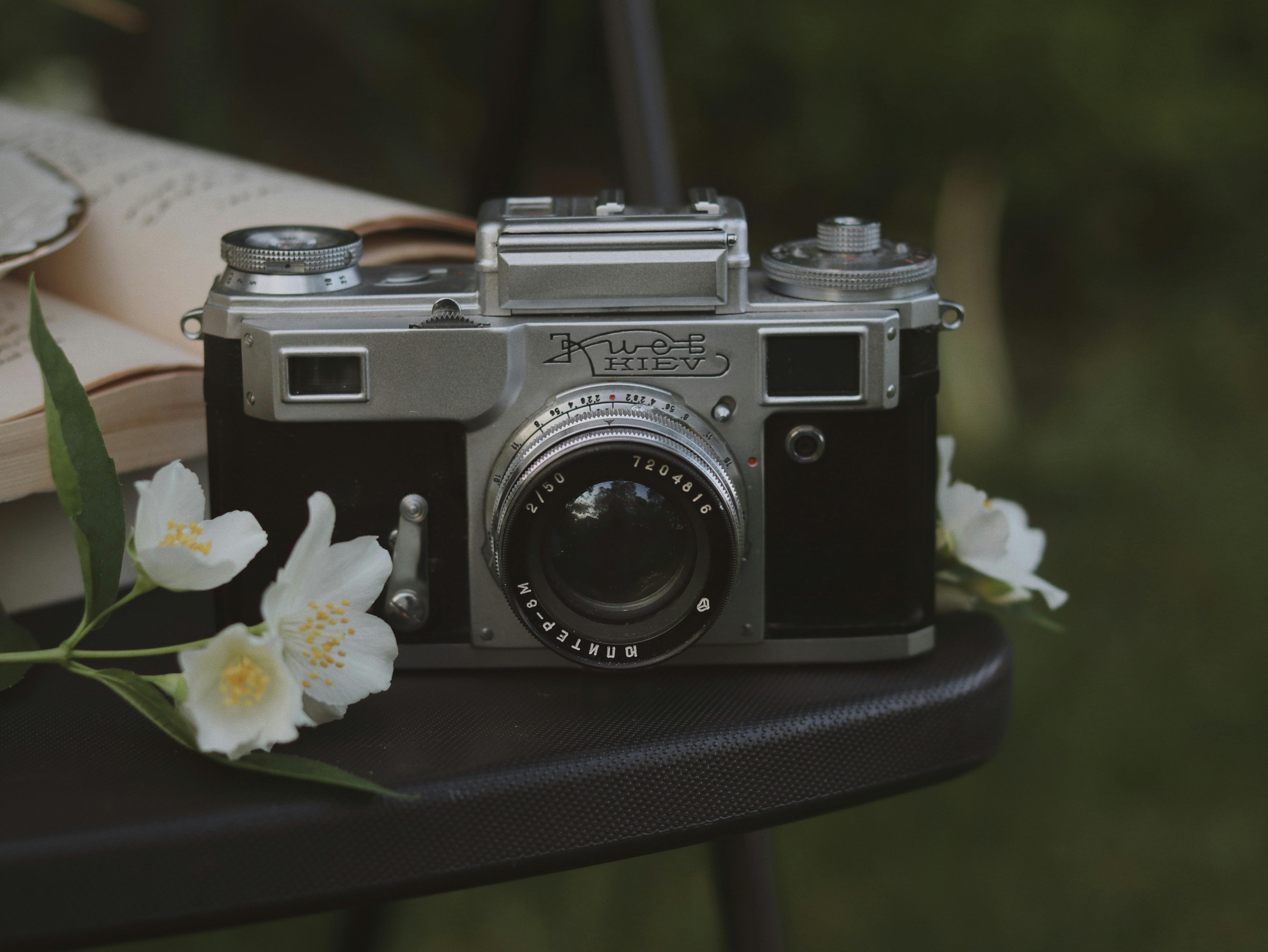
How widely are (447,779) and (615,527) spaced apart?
0.12 meters

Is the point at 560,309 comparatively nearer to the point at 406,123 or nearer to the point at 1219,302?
the point at 406,123

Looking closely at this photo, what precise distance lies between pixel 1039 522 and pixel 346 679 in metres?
1.25

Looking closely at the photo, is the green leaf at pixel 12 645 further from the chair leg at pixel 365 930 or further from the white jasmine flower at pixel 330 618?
the chair leg at pixel 365 930

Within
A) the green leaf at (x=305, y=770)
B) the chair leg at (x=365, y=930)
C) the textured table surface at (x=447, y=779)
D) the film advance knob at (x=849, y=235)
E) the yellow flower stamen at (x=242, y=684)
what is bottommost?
the chair leg at (x=365, y=930)

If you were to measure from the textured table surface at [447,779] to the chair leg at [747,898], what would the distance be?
0.14 m

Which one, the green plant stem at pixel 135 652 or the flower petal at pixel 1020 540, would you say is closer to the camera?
the green plant stem at pixel 135 652

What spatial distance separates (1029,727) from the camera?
1318 mm

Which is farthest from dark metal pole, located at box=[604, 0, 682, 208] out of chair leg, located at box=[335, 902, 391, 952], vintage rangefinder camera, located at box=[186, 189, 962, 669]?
chair leg, located at box=[335, 902, 391, 952]

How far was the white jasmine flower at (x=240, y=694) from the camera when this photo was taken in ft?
1.39

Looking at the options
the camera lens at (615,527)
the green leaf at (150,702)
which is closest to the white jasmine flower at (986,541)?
the camera lens at (615,527)

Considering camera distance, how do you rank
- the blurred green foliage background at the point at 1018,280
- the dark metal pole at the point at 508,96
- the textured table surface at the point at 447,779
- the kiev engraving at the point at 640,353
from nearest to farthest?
the textured table surface at the point at 447,779 < the kiev engraving at the point at 640,353 < the dark metal pole at the point at 508,96 < the blurred green foliage background at the point at 1018,280

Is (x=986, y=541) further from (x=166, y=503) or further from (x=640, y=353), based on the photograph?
(x=166, y=503)

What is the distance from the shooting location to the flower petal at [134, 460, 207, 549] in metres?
0.45

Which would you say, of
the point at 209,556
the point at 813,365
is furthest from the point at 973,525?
the point at 209,556
